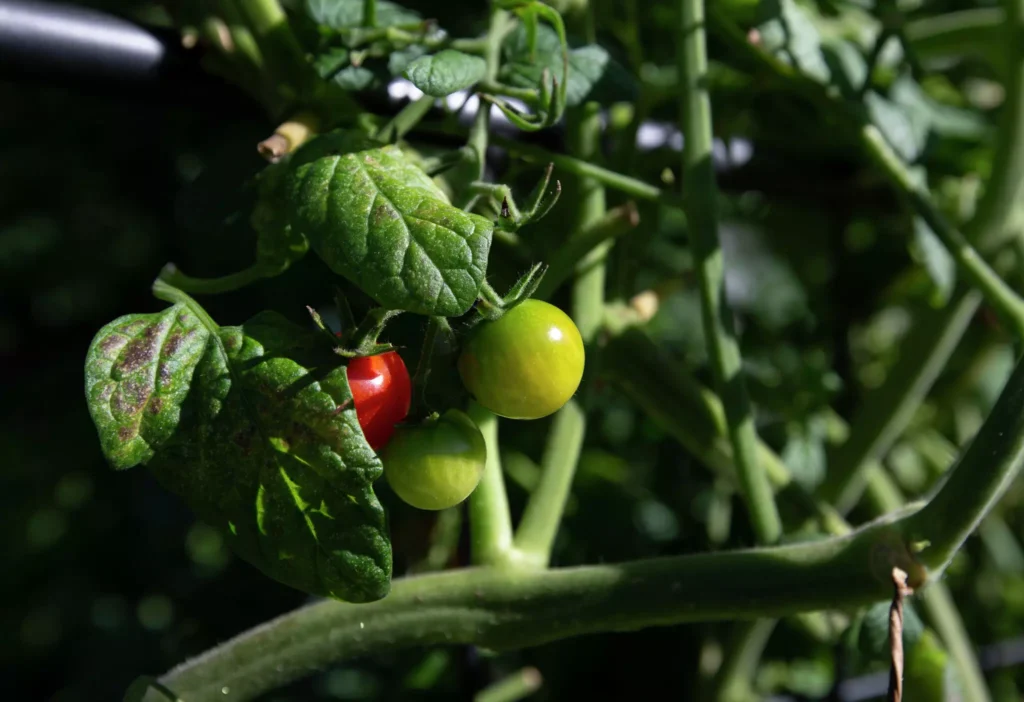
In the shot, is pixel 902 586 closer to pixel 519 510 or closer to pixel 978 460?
pixel 978 460

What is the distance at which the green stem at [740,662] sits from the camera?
85cm

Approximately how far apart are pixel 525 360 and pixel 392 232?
0.27 feet

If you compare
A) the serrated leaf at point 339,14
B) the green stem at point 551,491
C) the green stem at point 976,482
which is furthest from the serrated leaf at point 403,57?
the green stem at point 976,482

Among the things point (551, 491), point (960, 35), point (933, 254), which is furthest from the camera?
point (960, 35)

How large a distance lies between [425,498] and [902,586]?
0.88 ft

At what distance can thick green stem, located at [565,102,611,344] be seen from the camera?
661mm

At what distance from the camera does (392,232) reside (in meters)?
0.40

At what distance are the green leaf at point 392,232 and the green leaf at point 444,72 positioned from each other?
0.06 meters

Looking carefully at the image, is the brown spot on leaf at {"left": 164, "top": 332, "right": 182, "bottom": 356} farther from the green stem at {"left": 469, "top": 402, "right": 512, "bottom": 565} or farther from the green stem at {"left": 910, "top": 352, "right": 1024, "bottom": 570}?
the green stem at {"left": 910, "top": 352, "right": 1024, "bottom": 570}

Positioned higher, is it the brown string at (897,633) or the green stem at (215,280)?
the green stem at (215,280)

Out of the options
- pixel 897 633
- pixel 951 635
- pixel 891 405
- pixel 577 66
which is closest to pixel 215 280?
pixel 577 66

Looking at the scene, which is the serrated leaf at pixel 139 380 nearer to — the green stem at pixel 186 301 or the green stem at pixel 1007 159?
the green stem at pixel 186 301

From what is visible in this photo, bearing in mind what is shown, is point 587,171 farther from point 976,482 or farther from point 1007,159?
point 1007,159

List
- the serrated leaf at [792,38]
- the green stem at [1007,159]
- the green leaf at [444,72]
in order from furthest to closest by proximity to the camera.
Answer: the green stem at [1007,159], the serrated leaf at [792,38], the green leaf at [444,72]
